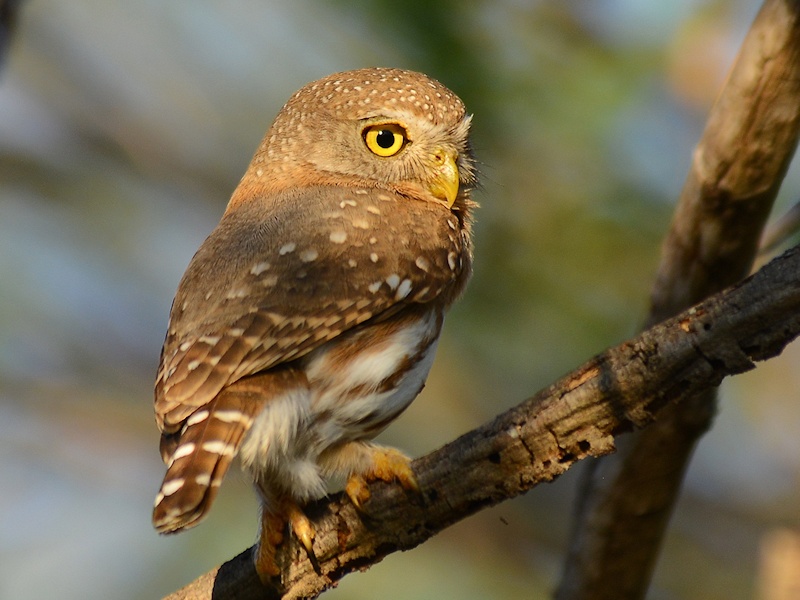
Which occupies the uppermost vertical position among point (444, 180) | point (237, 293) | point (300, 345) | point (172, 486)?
point (444, 180)

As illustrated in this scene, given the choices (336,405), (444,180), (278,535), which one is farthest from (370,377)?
(444,180)

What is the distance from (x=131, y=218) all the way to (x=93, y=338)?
45.0 inches

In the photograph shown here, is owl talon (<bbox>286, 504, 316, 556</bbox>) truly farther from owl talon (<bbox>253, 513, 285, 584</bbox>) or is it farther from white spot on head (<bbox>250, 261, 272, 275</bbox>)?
white spot on head (<bbox>250, 261, 272, 275</bbox>)

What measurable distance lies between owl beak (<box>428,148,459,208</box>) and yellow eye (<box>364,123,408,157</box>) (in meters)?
0.22

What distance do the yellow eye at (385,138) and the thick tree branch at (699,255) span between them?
5.17ft

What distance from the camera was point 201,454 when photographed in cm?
383

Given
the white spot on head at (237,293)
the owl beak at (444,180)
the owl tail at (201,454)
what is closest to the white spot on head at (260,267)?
the white spot on head at (237,293)

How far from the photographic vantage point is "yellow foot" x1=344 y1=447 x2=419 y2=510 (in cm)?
411

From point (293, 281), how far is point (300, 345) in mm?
341

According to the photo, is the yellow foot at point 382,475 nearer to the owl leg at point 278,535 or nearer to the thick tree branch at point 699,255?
the owl leg at point 278,535

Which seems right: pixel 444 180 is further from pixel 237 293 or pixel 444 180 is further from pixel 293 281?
pixel 237 293

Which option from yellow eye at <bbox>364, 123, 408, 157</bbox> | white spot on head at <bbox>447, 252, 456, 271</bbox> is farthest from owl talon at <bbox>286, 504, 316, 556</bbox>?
yellow eye at <bbox>364, 123, 408, 157</bbox>

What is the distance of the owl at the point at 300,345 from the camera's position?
401 cm

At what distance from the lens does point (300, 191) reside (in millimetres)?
5422
